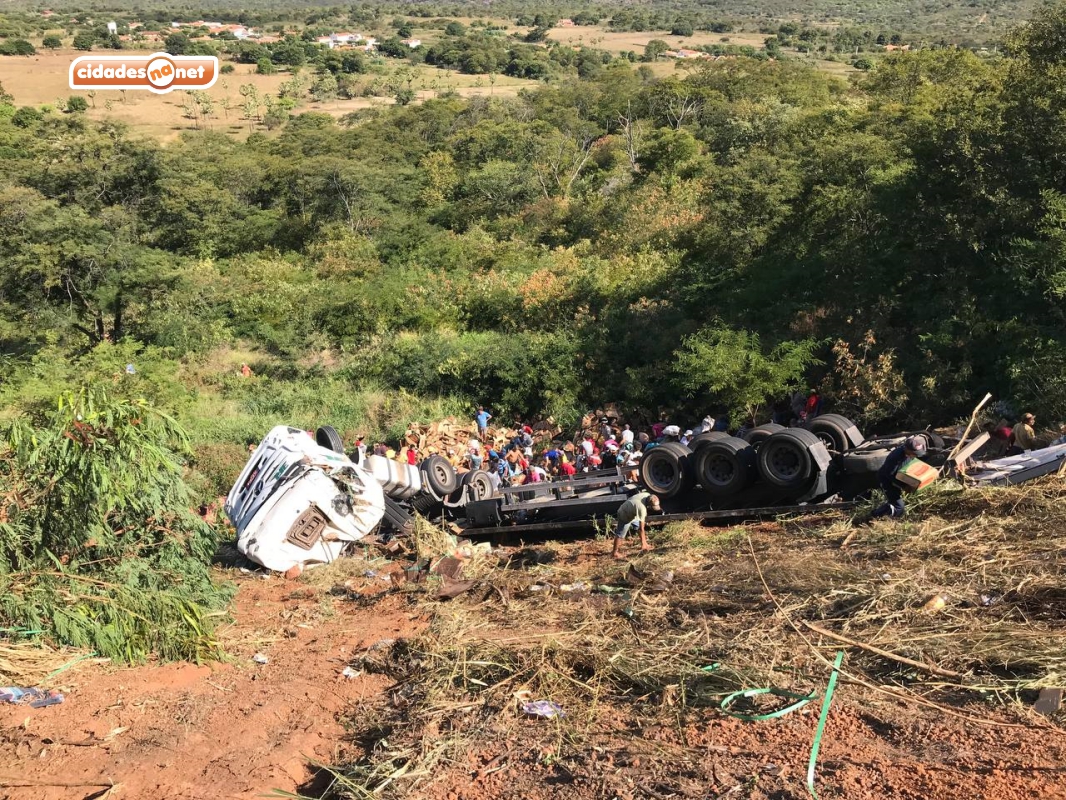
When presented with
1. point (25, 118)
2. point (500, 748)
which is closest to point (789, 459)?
point (500, 748)

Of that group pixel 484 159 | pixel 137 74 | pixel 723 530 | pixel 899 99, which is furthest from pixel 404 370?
pixel 137 74

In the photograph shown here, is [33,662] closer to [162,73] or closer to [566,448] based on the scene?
[566,448]

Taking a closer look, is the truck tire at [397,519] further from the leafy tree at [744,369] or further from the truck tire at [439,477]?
the leafy tree at [744,369]

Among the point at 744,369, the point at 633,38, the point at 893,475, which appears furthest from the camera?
the point at 633,38

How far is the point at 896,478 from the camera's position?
9078 millimetres

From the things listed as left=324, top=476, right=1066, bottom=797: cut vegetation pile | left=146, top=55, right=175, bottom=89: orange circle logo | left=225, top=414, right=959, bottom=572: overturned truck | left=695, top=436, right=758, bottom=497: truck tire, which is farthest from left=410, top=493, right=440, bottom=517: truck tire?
left=146, top=55, right=175, bottom=89: orange circle logo

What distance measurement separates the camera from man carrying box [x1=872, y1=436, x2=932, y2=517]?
29.8 feet

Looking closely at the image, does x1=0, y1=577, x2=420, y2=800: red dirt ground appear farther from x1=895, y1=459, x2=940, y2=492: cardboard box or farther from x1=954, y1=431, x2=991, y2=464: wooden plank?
x1=954, y1=431, x2=991, y2=464: wooden plank

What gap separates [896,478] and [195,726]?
6803mm

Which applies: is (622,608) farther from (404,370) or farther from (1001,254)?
(404,370)

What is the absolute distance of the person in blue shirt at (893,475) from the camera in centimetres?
908

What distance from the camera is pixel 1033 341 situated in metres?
13.0

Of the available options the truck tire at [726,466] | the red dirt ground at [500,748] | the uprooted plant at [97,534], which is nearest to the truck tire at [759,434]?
the truck tire at [726,466]

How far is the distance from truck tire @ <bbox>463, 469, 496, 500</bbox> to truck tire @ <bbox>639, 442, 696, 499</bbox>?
223 centimetres
